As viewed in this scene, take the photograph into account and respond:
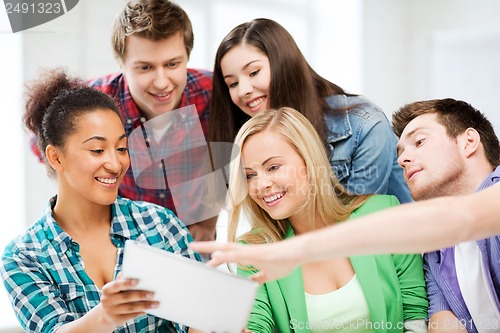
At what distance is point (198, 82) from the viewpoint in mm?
1597

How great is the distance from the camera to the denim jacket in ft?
4.56

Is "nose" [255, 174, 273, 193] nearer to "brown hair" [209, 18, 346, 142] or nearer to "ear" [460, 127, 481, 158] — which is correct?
"brown hair" [209, 18, 346, 142]

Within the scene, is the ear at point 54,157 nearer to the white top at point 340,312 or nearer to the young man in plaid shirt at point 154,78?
the young man in plaid shirt at point 154,78

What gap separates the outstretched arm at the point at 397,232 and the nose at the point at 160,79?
725 mm

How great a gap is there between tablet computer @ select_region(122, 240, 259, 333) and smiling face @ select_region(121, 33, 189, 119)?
0.62 meters

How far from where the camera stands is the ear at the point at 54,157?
4.16 ft

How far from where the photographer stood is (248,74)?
1.39 meters

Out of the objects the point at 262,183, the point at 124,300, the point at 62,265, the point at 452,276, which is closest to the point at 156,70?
the point at 262,183

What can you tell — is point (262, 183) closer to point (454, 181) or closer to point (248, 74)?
point (248, 74)

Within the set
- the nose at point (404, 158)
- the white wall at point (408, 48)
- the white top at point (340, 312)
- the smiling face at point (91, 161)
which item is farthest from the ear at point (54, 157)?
the white wall at point (408, 48)

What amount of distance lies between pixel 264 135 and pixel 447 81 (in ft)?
2.92

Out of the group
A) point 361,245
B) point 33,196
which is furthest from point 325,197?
point 33,196

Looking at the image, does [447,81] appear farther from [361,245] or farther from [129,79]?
[361,245]

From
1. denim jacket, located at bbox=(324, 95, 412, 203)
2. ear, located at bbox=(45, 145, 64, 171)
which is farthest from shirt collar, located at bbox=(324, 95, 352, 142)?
ear, located at bbox=(45, 145, 64, 171)
